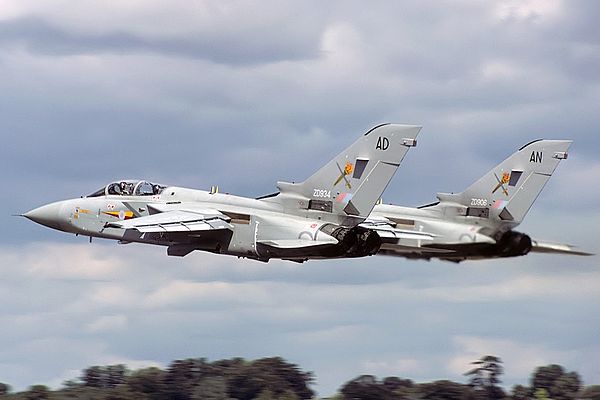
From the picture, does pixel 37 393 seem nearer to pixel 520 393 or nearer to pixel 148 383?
pixel 148 383

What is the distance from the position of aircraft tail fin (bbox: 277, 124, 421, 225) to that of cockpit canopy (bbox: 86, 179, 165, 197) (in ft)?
17.0

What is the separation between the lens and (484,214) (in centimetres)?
6047

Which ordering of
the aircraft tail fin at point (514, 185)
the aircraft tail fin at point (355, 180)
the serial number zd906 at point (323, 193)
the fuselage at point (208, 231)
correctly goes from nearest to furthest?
the fuselage at point (208, 231) < the aircraft tail fin at point (355, 180) < the serial number zd906 at point (323, 193) < the aircraft tail fin at point (514, 185)

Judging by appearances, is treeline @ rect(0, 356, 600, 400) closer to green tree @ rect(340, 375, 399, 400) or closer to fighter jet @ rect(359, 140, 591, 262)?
green tree @ rect(340, 375, 399, 400)

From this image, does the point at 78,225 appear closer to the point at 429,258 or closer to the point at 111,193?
the point at 111,193

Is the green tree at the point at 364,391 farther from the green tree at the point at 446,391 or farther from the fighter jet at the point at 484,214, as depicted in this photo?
the fighter jet at the point at 484,214

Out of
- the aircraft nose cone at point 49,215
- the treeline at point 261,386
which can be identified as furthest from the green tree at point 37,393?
the aircraft nose cone at point 49,215

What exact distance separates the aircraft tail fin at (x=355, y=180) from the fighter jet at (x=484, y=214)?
4.39 m

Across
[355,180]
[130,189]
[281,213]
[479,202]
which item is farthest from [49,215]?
[479,202]

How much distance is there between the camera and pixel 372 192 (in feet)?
177

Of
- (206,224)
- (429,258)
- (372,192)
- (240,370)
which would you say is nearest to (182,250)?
(206,224)

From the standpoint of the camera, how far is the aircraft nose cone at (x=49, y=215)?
188 feet

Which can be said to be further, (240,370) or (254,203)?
(240,370)

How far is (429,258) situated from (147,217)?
43.1 feet
